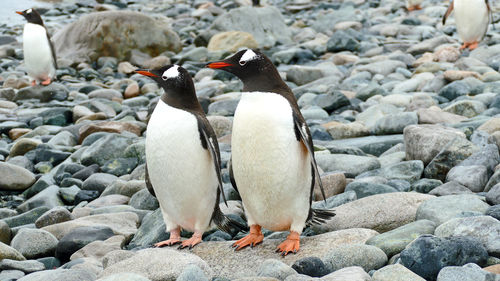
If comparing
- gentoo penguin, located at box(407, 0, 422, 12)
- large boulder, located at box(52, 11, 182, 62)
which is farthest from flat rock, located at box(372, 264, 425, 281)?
gentoo penguin, located at box(407, 0, 422, 12)

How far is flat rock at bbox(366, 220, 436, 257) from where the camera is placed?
11.6 ft

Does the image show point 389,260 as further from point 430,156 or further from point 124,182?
point 124,182

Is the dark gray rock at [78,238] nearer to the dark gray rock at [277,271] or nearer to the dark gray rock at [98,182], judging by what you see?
the dark gray rock at [98,182]

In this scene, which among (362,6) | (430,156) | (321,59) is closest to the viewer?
(430,156)

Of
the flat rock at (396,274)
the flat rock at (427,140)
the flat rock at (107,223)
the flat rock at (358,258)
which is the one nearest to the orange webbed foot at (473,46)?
the flat rock at (427,140)

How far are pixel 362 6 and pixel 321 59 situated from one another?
26.1ft

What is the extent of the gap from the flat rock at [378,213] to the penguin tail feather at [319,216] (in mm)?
74

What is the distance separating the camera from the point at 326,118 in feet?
26.5

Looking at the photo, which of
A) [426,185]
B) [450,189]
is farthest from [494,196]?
[426,185]

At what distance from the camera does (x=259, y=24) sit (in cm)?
1578

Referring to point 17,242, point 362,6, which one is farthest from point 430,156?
point 362,6

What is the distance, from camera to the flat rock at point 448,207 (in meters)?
3.95

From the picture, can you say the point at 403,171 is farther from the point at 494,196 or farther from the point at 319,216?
the point at 319,216

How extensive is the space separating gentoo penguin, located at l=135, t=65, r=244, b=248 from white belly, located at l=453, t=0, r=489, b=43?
8.82 meters
